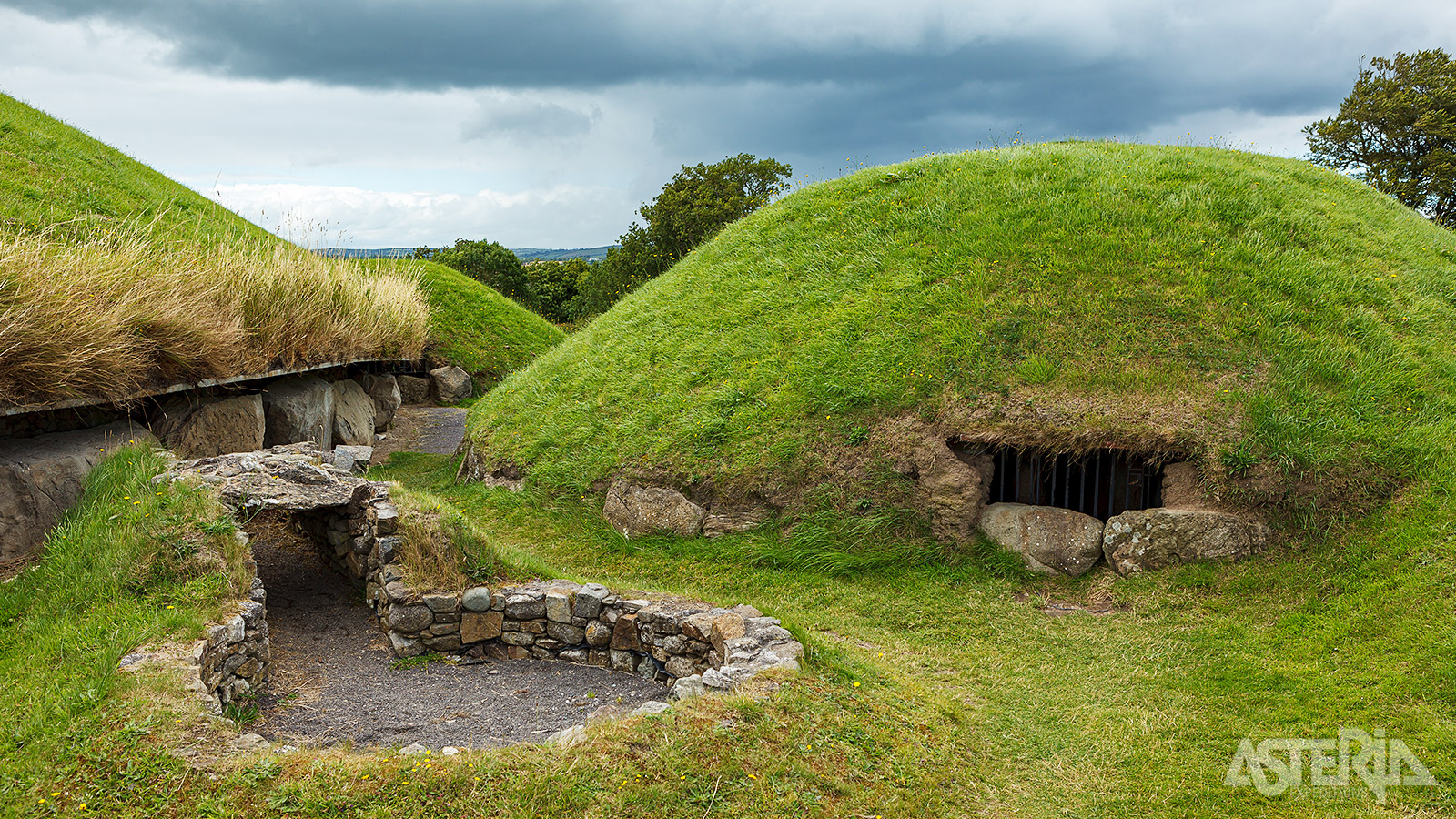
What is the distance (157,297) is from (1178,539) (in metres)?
10.6

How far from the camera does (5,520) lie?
24.0ft

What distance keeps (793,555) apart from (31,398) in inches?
277

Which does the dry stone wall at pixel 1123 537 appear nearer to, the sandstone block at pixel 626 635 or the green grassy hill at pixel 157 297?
the sandstone block at pixel 626 635

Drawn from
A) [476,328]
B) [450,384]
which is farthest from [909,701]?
[476,328]

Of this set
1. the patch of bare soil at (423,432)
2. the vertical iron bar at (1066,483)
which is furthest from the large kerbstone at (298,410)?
the vertical iron bar at (1066,483)

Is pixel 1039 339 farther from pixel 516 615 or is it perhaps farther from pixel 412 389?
pixel 412 389

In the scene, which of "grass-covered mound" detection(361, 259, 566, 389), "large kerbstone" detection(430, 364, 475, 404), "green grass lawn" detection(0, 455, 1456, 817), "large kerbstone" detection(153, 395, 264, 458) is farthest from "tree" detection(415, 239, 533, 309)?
"green grass lawn" detection(0, 455, 1456, 817)

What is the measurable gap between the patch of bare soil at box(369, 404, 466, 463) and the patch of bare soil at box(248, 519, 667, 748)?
23.1 feet

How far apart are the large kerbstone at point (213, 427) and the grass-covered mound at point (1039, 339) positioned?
2945mm

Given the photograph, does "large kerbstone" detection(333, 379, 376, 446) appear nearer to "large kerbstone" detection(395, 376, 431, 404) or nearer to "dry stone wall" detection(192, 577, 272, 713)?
"large kerbstone" detection(395, 376, 431, 404)

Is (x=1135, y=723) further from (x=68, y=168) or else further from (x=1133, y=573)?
(x=68, y=168)

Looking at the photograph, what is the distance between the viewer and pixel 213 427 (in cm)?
1015

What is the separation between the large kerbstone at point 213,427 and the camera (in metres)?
9.62

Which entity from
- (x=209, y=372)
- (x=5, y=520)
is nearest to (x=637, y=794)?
(x=5, y=520)
